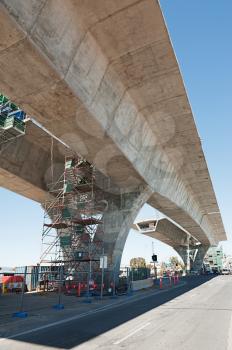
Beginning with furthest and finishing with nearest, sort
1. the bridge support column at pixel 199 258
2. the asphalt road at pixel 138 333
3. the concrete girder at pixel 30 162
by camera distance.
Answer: the bridge support column at pixel 199 258, the concrete girder at pixel 30 162, the asphalt road at pixel 138 333

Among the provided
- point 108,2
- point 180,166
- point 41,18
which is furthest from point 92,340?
point 180,166

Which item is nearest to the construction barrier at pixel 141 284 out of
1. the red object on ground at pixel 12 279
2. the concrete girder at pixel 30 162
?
the red object on ground at pixel 12 279

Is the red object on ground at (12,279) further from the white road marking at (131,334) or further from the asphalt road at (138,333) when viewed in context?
the white road marking at (131,334)

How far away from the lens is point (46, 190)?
79.3 ft

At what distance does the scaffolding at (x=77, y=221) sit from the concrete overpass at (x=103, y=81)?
333 cm

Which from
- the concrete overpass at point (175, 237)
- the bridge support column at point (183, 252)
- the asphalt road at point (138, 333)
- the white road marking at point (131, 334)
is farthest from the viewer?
the bridge support column at point (183, 252)

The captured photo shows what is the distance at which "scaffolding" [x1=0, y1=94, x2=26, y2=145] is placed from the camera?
676 inches

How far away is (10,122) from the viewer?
17.1 meters

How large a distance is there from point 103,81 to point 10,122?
7030mm

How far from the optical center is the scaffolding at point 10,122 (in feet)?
56.3

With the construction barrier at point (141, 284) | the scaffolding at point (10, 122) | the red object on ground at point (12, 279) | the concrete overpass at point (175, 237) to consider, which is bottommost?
the construction barrier at point (141, 284)

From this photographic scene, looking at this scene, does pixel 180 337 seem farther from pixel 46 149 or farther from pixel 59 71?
pixel 46 149

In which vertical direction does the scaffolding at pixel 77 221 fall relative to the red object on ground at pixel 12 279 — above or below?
above

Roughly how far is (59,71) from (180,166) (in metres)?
15.9
